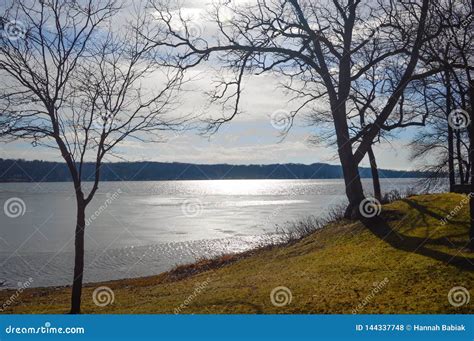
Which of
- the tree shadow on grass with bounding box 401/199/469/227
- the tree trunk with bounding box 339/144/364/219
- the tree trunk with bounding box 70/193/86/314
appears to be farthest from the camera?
the tree trunk with bounding box 339/144/364/219

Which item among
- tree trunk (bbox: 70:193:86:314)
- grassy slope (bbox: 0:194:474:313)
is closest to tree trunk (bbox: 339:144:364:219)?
grassy slope (bbox: 0:194:474:313)

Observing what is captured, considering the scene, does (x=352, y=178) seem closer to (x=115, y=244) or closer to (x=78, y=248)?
(x=78, y=248)

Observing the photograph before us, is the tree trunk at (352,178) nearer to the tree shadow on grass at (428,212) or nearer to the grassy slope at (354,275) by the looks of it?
the grassy slope at (354,275)

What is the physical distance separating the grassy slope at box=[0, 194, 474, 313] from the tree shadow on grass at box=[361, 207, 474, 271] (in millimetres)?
115

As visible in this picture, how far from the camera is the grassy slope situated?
366 inches

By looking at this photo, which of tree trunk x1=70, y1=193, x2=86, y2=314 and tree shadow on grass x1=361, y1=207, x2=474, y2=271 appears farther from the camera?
tree trunk x1=70, y1=193, x2=86, y2=314

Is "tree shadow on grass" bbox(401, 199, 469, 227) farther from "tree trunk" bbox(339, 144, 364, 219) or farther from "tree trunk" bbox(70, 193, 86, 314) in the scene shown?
"tree trunk" bbox(70, 193, 86, 314)

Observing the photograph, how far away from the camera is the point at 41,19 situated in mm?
12742

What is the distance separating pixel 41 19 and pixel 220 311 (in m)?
9.44

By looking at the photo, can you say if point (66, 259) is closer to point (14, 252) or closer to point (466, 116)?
point (14, 252)

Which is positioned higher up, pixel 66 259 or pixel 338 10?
pixel 338 10

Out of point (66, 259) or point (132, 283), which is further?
point (66, 259)

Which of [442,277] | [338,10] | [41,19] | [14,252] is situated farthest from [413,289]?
[14,252]

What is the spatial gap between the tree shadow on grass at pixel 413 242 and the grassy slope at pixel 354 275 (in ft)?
0.38
